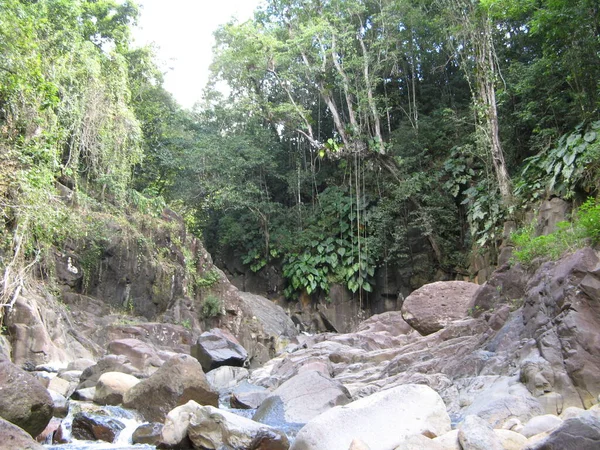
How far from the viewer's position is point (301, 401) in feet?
22.7

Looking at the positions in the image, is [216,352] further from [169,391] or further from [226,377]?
[169,391]

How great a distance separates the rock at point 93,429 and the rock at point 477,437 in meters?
3.76

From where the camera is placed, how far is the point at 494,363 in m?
7.19

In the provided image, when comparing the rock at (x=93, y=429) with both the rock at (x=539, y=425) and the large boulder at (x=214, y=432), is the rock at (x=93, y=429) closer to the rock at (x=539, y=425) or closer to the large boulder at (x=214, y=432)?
the large boulder at (x=214, y=432)

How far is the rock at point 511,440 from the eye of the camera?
4359 millimetres

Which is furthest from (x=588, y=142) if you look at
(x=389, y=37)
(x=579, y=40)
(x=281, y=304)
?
(x=281, y=304)

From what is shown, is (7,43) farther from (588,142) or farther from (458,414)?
(588,142)

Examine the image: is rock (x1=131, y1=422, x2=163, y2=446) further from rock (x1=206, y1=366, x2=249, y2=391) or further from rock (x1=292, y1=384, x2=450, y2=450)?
rock (x1=206, y1=366, x2=249, y2=391)

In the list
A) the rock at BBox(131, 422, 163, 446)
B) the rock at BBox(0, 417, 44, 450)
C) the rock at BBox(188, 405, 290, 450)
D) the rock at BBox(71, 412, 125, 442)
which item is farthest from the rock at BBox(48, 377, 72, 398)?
the rock at BBox(0, 417, 44, 450)

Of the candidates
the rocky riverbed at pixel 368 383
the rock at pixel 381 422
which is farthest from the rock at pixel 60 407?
the rock at pixel 381 422

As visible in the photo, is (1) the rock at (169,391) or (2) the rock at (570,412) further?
(1) the rock at (169,391)

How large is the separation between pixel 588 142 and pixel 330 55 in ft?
36.7

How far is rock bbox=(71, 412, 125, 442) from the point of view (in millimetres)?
5832

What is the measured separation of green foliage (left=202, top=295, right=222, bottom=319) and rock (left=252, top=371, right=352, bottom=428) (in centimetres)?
905
